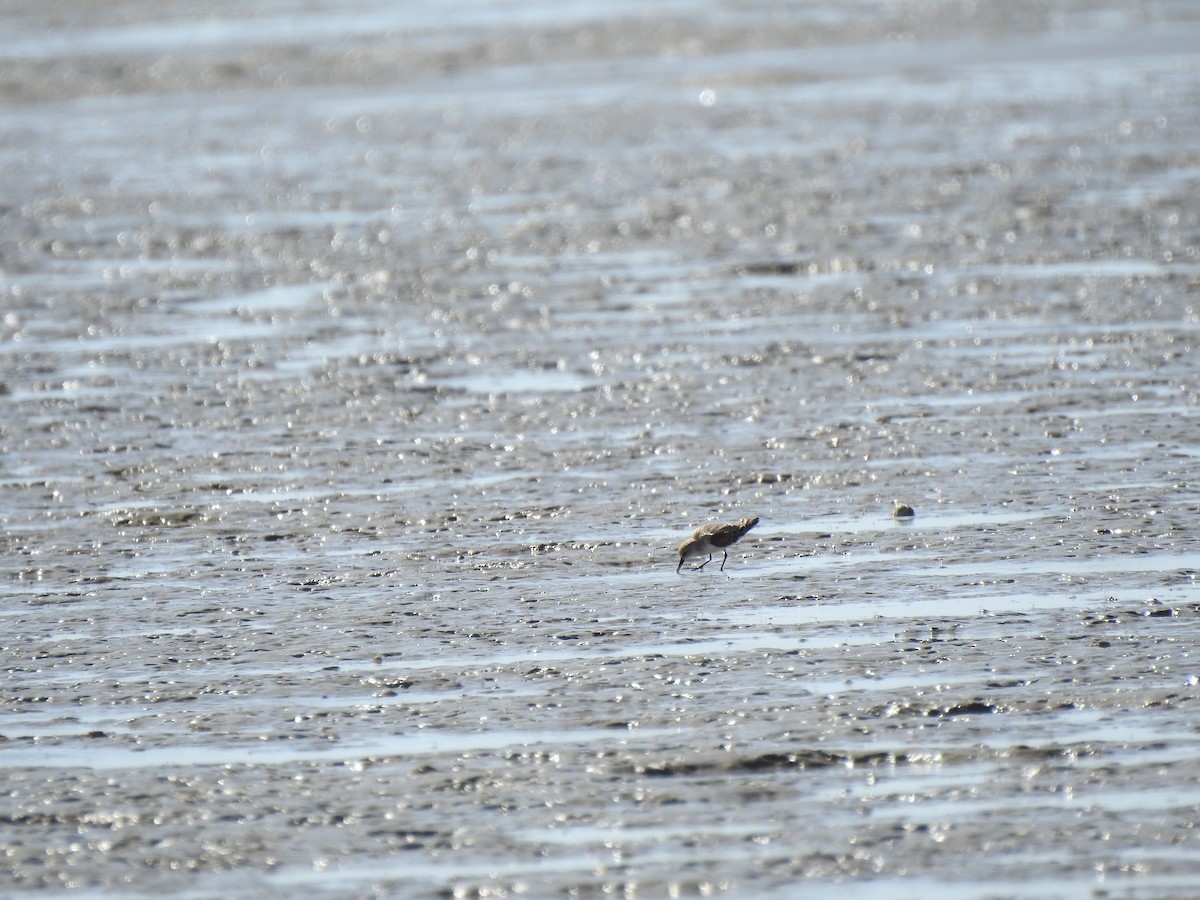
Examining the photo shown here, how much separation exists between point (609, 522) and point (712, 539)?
85 centimetres

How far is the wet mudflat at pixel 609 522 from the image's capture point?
5.42 m

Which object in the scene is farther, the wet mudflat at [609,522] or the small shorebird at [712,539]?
the small shorebird at [712,539]

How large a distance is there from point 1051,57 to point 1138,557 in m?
20.1

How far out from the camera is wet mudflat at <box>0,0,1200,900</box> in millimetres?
5418

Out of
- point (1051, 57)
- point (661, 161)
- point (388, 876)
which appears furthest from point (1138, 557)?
point (1051, 57)

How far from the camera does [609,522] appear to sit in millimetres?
8242

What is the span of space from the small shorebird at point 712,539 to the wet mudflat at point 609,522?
118 mm

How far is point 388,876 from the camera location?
16.9 ft

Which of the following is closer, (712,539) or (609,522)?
(712,539)

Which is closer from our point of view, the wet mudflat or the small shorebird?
the wet mudflat

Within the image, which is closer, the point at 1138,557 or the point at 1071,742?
the point at 1071,742

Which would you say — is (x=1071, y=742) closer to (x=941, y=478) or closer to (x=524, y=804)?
(x=524, y=804)

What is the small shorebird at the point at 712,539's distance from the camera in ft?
24.5

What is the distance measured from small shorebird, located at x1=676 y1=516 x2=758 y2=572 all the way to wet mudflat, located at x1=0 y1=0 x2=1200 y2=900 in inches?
4.7
